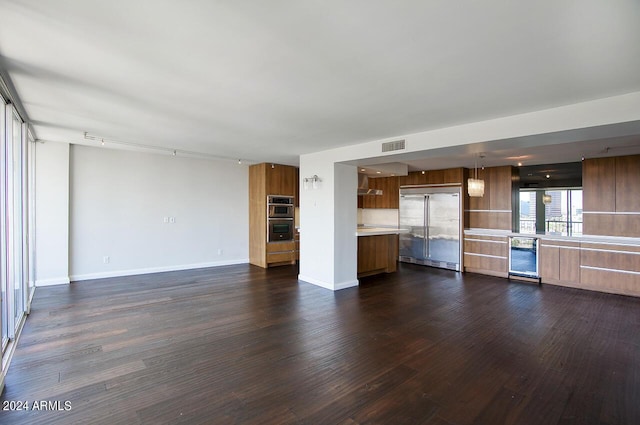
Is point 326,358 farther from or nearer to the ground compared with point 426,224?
nearer to the ground

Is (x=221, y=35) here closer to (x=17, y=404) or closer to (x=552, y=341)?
(x=17, y=404)

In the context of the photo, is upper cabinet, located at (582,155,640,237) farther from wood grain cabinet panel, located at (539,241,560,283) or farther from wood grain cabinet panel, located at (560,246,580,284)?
wood grain cabinet panel, located at (539,241,560,283)

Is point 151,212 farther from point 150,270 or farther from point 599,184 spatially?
point 599,184

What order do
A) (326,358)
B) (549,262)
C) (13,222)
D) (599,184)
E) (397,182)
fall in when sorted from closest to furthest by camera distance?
(326,358) → (13,222) → (599,184) → (549,262) → (397,182)

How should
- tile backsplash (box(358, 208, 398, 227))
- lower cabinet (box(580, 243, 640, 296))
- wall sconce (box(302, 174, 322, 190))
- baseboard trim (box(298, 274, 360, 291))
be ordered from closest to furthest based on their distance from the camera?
1. lower cabinet (box(580, 243, 640, 296))
2. baseboard trim (box(298, 274, 360, 291))
3. wall sconce (box(302, 174, 322, 190))
4. tile backsplash (box(358, 208, 398, 227))

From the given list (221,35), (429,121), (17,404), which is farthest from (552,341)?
(17,404)

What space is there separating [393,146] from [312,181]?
6.37 ft

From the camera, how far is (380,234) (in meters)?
6.76

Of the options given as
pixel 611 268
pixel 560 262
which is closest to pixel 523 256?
pixel 560 262

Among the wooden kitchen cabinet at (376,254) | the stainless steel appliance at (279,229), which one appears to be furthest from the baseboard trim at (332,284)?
the stainless steel appliance at (279,229)

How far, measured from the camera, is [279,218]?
7715mm

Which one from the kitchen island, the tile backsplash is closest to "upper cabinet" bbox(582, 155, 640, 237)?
the kitchen island

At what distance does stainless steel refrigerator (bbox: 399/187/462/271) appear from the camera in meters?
7.43

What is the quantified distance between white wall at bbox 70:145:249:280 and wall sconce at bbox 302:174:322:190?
8.36 feet
